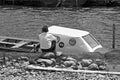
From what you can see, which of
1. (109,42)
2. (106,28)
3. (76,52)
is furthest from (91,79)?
(106,28)

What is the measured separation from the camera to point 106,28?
35.6 m

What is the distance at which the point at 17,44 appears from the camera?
1755 centimetres

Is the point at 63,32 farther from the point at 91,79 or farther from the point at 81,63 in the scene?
the point at 91,79

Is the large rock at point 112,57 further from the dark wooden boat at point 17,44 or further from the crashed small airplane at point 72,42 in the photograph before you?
the dark wooden boat at point 17,44

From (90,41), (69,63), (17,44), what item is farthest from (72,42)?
(17,44)

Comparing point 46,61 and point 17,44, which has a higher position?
point 46,61

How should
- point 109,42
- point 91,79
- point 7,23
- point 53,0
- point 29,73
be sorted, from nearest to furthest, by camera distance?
point 91,79, point 29,73, point 109,42, point 7,23, point 53,0

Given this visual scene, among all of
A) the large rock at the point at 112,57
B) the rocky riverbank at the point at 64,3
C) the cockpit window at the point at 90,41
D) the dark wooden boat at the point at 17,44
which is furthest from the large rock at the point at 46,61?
the rocky riverbank at the point at 64,3

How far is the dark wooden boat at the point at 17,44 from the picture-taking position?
53.4 feet

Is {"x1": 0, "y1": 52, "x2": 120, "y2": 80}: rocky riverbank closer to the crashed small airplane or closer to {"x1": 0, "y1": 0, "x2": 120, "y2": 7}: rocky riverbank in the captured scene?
the crashed small airplane

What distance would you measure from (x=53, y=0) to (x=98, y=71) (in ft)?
202

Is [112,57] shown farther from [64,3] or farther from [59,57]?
[64,3]

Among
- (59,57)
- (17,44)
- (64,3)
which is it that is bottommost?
(64,3)

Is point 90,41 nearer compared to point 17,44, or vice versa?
point 90,41
